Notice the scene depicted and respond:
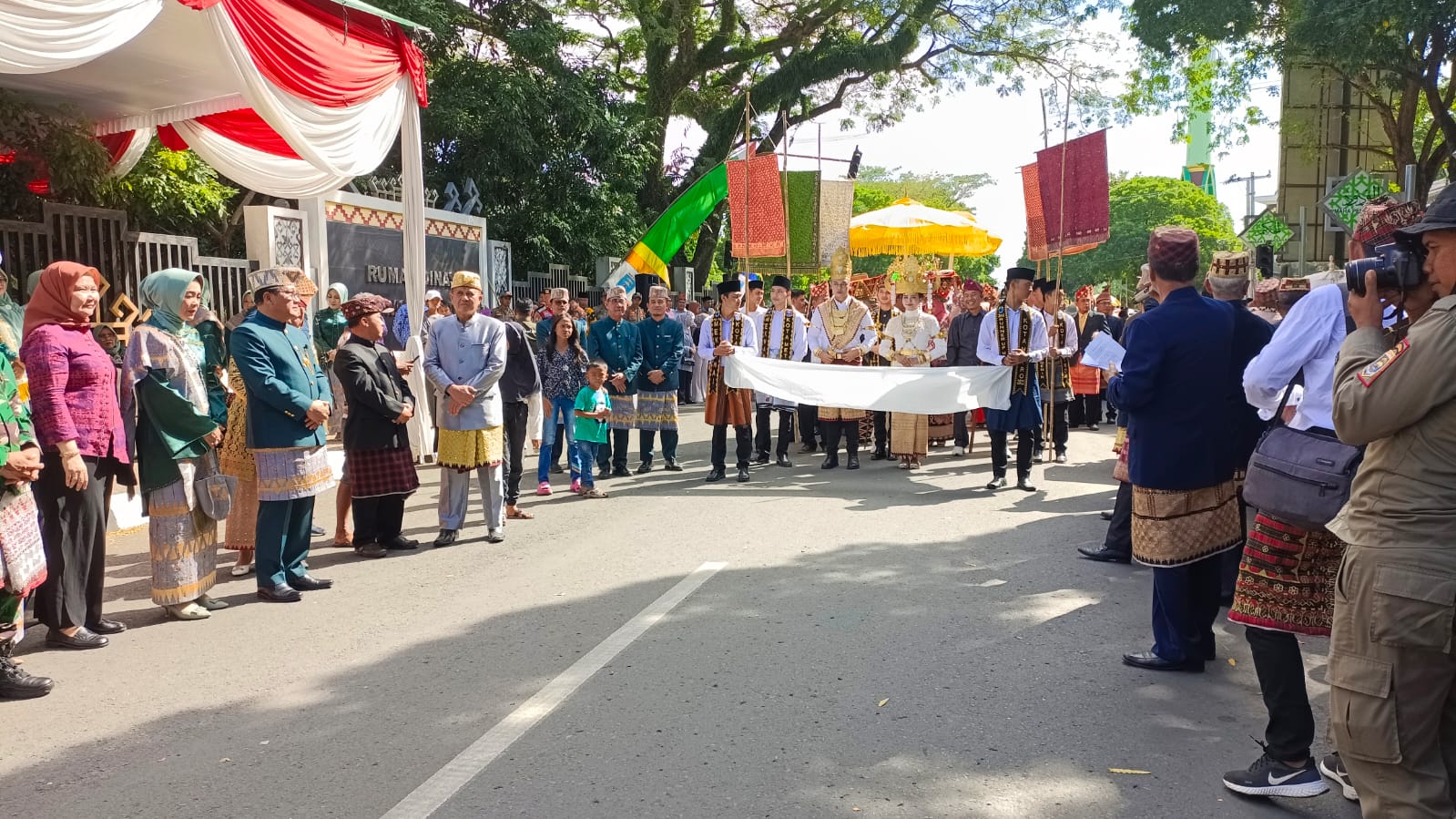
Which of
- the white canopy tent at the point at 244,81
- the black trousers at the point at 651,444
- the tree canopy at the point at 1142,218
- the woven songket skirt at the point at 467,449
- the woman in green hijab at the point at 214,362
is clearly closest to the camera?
the woman in green hijab at the point at 214,362

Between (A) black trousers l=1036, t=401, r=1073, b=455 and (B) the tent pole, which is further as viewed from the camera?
(A) black trousers l=1036, t=401, r=1073, b=455

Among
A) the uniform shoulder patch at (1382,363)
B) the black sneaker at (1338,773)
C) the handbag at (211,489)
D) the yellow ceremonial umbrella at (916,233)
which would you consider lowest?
the black sneaker at (1338,773)

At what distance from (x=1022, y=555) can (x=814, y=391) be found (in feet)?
13.7

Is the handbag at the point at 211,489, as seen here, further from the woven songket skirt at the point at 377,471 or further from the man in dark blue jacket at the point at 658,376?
the man in dark blue jacket at the point at 658,376

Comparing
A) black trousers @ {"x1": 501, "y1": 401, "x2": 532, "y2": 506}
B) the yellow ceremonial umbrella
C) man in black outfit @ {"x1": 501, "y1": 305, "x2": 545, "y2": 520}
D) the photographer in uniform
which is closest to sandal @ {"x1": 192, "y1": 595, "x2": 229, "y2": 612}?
black trousers @ {"x1": 501, "y1": 401, "x2": 532, "y2": 506}

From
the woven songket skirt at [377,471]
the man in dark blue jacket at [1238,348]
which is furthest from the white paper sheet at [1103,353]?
the woven songket skirt at [377,471]

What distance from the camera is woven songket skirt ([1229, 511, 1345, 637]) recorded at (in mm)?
3484

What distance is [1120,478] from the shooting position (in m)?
6.69

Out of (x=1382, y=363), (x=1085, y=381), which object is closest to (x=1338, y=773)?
(x=1382, y=363)

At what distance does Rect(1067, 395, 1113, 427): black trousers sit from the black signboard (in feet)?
32.3

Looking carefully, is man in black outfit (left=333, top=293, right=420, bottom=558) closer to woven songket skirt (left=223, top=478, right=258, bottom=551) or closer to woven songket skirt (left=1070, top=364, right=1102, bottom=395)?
woven songket skirt (left=223, top=478, right=258, bottom=551)

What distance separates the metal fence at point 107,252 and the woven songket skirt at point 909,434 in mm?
7158

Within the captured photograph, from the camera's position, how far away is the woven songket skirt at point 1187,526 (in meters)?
4.50

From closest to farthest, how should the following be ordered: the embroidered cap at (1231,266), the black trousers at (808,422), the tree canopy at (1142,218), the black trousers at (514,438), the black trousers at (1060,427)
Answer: the embroidered cap at (1231,266)
the black trousers at (514,438)
the black trousers at (1060,427)
the black trousers at (808,422)
the tree canopy at (1142,218)
